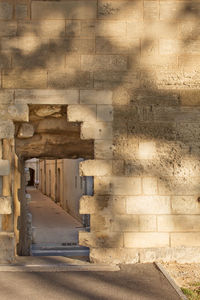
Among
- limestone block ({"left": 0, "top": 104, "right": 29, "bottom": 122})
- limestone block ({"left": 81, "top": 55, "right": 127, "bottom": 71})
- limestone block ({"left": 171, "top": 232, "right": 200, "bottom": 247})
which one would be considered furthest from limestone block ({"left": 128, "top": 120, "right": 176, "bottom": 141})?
limestone block ({"left": 0, "top": 104, "right": 29, "bottom": 122})

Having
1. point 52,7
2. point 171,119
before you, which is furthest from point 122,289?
point 52,7

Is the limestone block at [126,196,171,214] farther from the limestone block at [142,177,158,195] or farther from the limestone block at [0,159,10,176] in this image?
the limestone block at [0,159,10,176]

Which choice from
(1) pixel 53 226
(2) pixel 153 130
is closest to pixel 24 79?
(2) pixel 153 130

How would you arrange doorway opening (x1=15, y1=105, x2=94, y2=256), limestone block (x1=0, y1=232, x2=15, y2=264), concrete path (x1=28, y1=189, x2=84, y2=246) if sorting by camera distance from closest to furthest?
limestone block (x1=0, y1=232, x2=15, y2=264) → doorway opening (x1=15, y1=105, x2=94, y2=256) → concrete path (x1=28, y1=189, x2=84, y2=246)

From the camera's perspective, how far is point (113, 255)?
4.77 metres

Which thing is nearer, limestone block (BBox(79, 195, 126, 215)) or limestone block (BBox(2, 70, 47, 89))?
limestone block (BBox(79, 195, 126, 215))

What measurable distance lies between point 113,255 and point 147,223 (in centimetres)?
65

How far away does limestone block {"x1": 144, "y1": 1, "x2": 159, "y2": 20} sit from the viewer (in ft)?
16.6

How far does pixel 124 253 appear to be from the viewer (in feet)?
15.7

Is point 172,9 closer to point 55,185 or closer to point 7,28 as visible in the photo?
point 7,28

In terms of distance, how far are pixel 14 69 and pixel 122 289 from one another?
10.9 feet

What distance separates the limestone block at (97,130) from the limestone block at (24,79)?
856 mm

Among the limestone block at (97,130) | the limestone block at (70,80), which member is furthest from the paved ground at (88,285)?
the limestone block at (70,80)

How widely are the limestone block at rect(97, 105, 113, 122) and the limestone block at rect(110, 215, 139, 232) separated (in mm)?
1396
